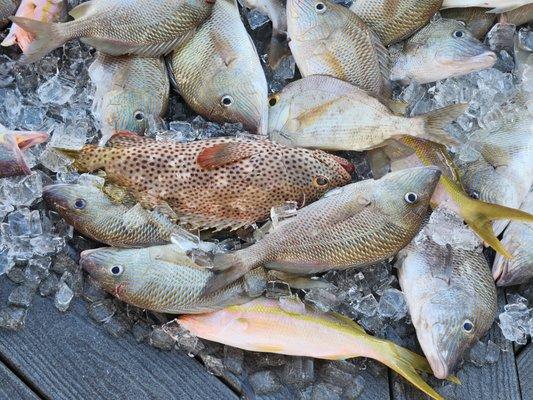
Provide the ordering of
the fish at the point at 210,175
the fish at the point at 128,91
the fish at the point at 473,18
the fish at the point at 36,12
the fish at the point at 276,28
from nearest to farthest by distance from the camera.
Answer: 1. the fish at the point at 210,175
2. the fish at the point at 128,91
3. the fish at the point at 36,12
4. the fish at the point at 276,28
5. the fish at the point at 473,18

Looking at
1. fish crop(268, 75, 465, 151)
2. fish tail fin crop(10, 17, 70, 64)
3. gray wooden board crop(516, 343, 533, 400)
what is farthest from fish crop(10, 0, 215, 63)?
gray wooden board crop(516, 343, 533, 400)

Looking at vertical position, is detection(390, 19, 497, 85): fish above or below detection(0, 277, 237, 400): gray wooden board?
above

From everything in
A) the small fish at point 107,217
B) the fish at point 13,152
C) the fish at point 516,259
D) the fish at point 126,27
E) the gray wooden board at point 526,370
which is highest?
the fish at point 126,27

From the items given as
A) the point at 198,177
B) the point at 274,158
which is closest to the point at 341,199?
the point at 274,158

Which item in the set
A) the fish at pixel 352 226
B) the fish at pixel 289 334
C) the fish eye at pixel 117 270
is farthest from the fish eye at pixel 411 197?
the fish eye at pixel 117 270

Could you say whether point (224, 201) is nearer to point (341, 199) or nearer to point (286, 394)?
point (341, 199)

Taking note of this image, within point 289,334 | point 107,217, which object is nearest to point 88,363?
point 107,217

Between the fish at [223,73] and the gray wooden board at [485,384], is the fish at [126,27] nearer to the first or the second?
the fish at [223,73]

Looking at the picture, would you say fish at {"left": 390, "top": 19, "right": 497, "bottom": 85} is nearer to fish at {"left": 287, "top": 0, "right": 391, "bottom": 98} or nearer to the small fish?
fish at {"left": 287, "top": 0, "right": 391, "bottom": 98}
